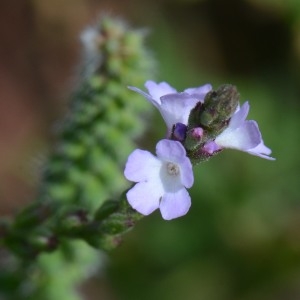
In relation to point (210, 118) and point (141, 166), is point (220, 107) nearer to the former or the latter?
point (210, 118)

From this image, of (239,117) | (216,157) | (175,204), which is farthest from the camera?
(216,157)

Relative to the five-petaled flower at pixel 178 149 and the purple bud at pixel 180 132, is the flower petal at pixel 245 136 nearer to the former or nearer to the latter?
the five-petaled flower at pixel 178 149

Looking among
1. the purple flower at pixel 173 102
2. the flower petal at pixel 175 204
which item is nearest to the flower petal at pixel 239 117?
the purple flower at pixel 173 102

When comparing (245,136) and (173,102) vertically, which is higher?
(173,102)

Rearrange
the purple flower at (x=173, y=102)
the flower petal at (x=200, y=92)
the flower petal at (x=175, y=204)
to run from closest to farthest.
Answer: the flower petal at (x=175, y=204) < the purple flower at (x=173, y=102) < the flower petal at (x=200, y=92)

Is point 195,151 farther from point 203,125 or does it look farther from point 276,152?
point 276,152

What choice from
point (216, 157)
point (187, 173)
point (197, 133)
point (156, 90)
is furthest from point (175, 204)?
point (216, 157)

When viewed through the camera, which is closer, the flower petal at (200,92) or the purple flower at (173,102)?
the purple flower at (173,102)
